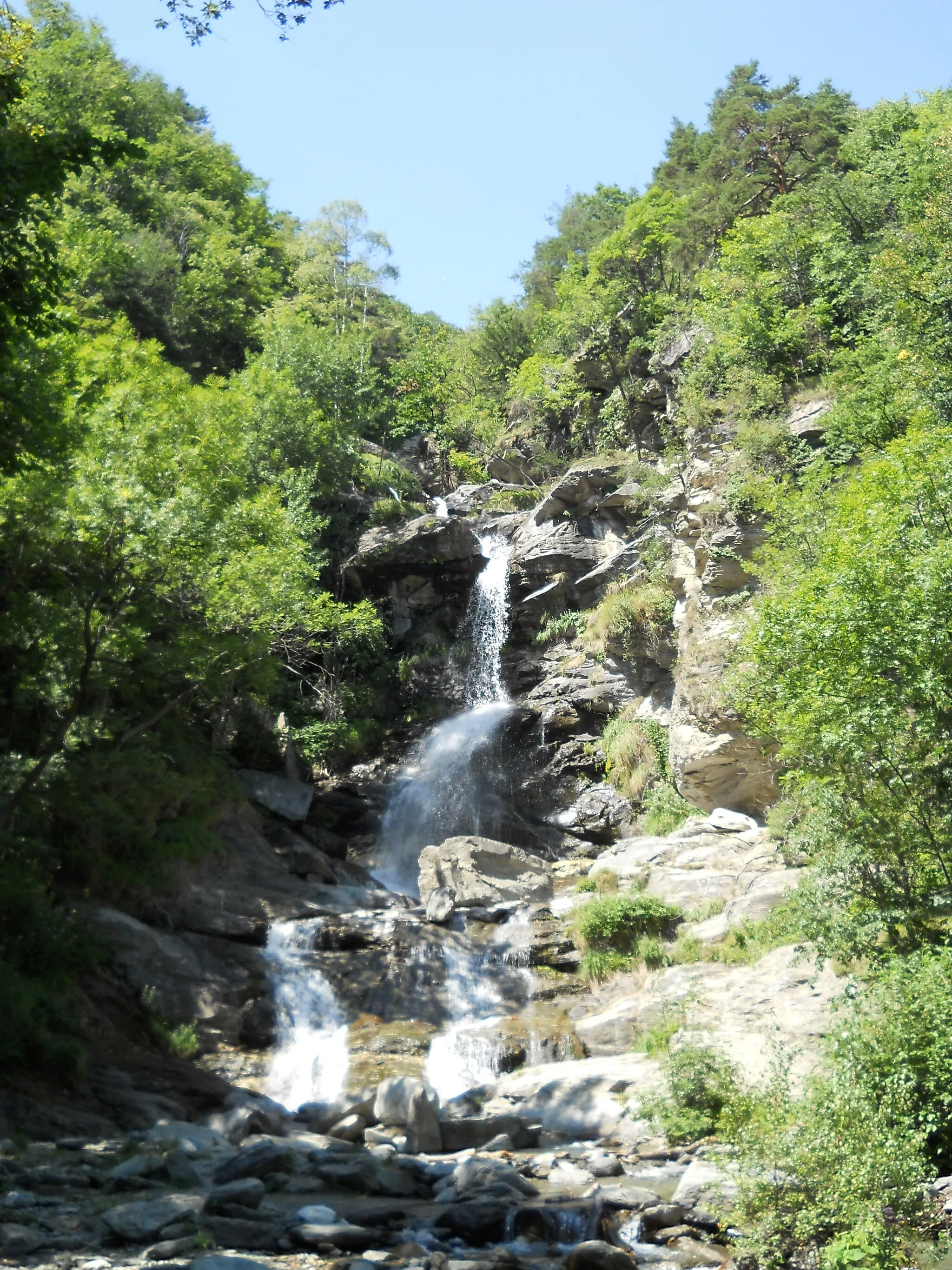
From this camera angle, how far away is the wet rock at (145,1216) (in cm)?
660

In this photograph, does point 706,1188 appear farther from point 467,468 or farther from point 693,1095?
point 467,468

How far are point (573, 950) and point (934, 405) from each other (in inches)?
480

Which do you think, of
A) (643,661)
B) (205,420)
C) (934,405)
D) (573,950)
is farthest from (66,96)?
(573,950)

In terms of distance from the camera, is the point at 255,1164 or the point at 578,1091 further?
the point at 578,1091

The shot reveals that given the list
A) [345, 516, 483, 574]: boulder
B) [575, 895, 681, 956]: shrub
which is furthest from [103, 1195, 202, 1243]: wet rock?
[345, 516, 483, 574]: boulder

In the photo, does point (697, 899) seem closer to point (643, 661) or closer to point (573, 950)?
point (573, 950)

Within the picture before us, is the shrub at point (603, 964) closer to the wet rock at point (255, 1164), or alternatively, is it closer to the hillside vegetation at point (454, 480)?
the hillside vegetation at point (454, 480)

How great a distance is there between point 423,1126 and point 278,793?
39.7 ft

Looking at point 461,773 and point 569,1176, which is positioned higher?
point 461,773

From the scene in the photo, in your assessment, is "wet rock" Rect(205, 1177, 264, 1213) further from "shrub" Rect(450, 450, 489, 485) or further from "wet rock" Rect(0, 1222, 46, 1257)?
"shrub" Rect(450, 450, 489, 485)

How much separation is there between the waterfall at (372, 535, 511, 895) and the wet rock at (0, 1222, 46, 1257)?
15.9 meters

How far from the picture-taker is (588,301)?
107 ft

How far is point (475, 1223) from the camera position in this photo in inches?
320

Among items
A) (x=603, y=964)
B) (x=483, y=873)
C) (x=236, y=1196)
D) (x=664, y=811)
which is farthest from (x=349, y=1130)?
(x=664, y=811)
